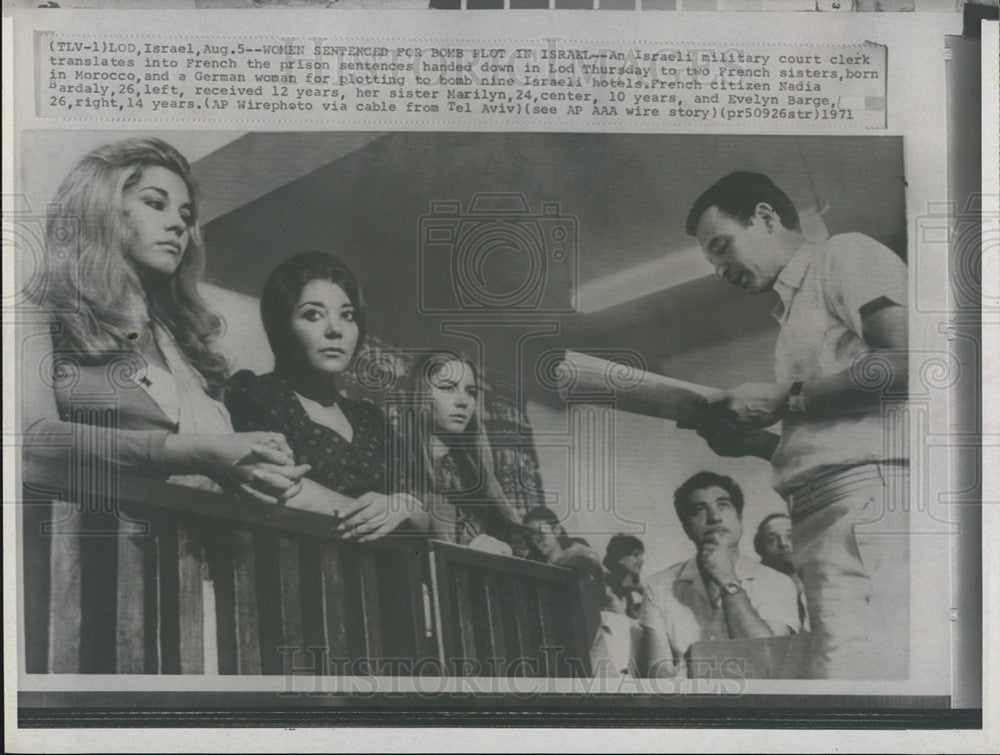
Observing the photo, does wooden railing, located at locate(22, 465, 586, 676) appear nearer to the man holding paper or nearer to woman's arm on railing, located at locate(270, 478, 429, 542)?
woman's arm on railing, located at locate(270, 478, 429, 542)

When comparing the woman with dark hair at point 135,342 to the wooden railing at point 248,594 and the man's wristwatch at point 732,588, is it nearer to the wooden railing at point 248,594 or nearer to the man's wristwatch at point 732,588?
the wooden railing at point 248,594

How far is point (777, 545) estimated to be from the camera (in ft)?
5.48

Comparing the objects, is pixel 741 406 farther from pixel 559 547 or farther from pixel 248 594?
pixel 248 594

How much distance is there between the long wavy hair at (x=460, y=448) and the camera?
1.66 metres

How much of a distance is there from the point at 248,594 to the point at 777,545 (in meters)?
1.13

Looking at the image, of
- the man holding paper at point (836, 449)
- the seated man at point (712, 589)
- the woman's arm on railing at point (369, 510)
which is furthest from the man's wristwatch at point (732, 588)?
the woman's arm on railing at point (369, 510)

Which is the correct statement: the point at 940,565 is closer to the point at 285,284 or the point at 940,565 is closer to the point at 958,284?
the point at 958,284


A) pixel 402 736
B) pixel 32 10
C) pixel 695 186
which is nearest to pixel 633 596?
pixel 402 736

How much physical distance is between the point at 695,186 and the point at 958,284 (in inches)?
23.9

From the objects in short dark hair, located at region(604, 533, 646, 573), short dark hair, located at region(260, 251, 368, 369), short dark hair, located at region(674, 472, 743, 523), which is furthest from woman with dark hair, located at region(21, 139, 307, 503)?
short dark hair, located at region(674, 472, 743, 523)

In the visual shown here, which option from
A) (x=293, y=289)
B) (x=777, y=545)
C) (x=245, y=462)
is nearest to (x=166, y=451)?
(x=245, y=462)

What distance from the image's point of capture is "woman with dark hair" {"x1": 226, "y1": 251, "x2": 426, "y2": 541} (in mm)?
1653

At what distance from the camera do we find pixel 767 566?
65.7 inches

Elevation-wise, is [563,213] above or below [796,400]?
above
